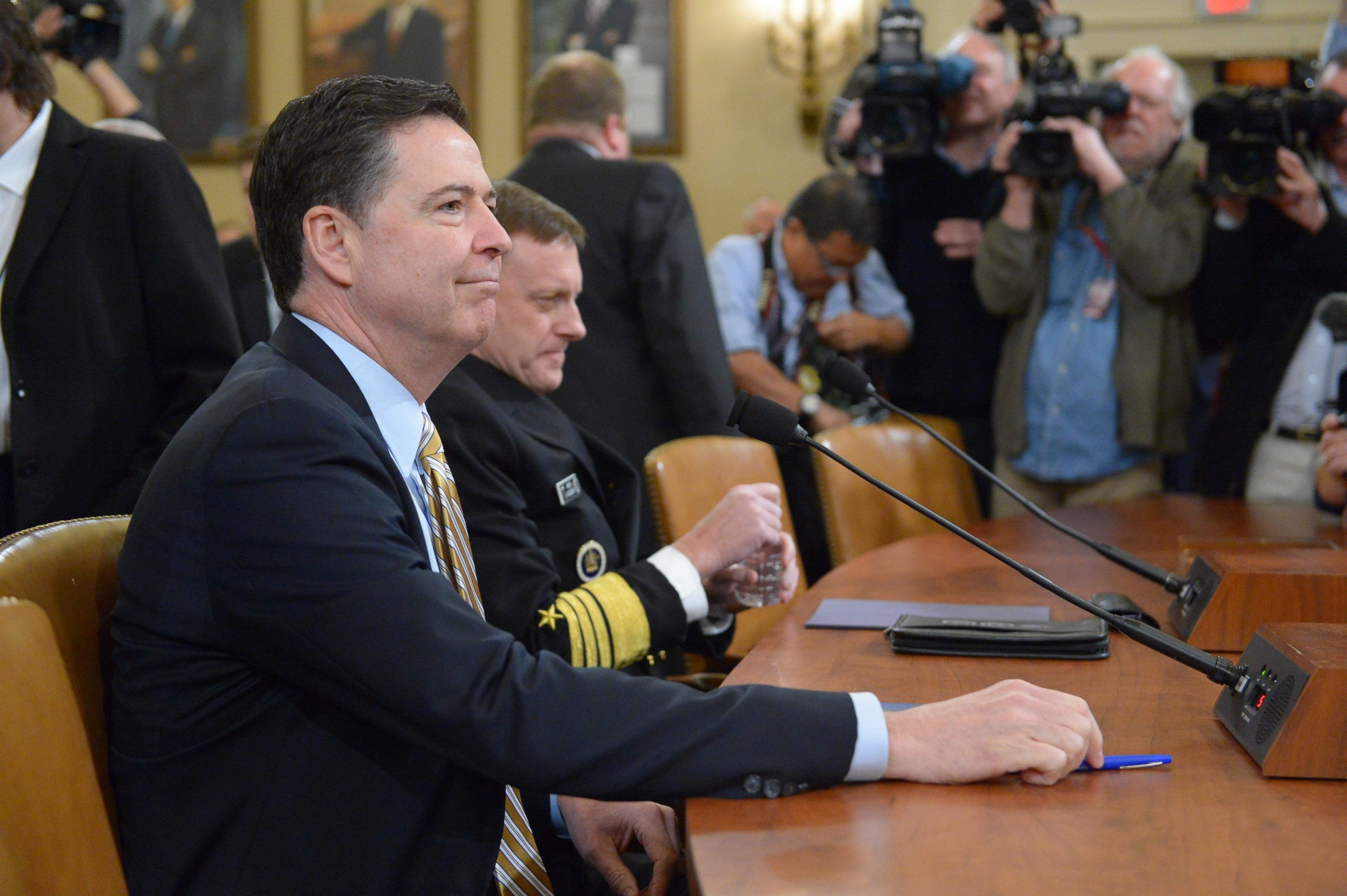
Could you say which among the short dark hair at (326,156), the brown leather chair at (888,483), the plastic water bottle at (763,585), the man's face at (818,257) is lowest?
the brown leather chair at (888,483)

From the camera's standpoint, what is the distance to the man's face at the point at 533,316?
1.80 m

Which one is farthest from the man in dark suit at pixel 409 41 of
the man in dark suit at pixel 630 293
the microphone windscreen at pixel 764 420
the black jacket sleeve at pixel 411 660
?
the black jacket sleeve at pixel 411 660

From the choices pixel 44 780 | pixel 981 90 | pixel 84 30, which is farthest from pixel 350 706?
pixel 981 90

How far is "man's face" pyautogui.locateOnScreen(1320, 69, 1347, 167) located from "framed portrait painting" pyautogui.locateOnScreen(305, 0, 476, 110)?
3.61m

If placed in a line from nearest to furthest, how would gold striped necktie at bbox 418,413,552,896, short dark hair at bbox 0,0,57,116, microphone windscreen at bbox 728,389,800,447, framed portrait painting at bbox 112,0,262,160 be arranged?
gold striped necktie at bbox 418,413,552,896
microphone windscreen at bbox 728,389,800,447
short dark hair at bbox 0,0,57,116
framed portrait painting at bbox 112,0,262,160

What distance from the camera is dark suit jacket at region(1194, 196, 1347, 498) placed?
2990 millimetres

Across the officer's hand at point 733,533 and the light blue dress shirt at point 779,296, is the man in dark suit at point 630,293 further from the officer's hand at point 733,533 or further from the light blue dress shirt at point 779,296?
the officer's hand at point 733,533

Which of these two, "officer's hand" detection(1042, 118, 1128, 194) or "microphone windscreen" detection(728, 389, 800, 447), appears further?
"officer's hand" detection(1042, 118, 1128, 194)

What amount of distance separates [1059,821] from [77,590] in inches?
34.1

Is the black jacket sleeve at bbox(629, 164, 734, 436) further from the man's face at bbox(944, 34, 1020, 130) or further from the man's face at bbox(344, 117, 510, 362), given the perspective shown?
the man's face at bbox(344, 117, 510, 362)

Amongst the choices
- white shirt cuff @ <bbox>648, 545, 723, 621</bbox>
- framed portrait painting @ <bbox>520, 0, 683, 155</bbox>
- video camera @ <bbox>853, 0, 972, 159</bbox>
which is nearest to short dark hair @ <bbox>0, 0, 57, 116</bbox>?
white shirt cuff @ <bbox>648, 545, 723, 621</bbox>

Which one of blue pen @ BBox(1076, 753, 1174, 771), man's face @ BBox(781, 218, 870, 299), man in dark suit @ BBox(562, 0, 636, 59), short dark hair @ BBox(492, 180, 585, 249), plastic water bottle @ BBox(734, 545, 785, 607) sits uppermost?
man in dark suit @ BBox(562, 0, 636, 59)

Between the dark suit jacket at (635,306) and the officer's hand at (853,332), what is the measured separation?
57 centimetres

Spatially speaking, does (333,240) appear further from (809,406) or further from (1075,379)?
(1075,379)
